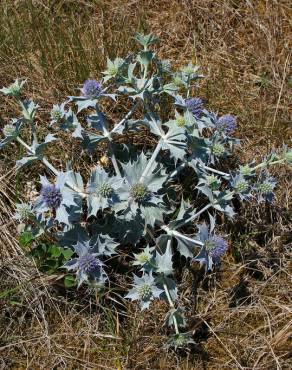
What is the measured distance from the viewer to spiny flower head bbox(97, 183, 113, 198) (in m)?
2.12

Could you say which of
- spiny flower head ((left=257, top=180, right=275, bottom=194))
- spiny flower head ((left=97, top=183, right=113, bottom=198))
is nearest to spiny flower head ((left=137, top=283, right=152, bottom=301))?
spiny flower head ((left=97, top=183, right=113, bottom=198))

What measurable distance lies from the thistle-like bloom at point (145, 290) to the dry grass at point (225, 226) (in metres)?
0.24

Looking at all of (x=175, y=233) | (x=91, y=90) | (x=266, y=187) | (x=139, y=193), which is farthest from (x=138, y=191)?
(x=266, y=187)

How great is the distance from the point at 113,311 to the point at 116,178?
69 cm

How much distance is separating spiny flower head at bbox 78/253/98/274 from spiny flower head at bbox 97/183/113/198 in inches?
11.3

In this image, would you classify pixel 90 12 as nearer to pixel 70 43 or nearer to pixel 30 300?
pixel 70 43

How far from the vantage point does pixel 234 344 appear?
2.45m

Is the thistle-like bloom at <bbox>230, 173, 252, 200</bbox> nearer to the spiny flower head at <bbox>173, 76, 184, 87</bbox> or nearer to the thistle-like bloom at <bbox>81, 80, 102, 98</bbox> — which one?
the spiny flower head at <bbox>173, 76, 184, 87</bbox>

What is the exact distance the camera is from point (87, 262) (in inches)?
87.0

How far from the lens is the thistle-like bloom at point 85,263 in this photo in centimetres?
222

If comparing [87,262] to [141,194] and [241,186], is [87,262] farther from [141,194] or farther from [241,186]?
[241,186]

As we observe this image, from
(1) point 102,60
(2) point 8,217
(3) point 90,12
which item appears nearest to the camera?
(2) point 8,217

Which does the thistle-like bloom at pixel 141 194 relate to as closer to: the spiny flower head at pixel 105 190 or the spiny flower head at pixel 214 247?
the spiny flower head at pixel 105 190

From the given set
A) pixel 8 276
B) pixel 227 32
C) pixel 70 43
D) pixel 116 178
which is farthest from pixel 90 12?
pixel 8 276
